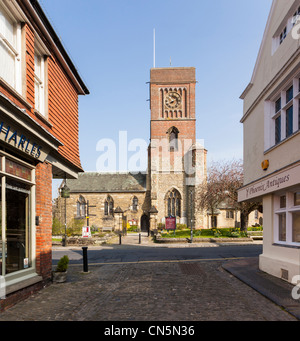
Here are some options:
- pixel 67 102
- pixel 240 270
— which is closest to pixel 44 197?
pixel 67 102

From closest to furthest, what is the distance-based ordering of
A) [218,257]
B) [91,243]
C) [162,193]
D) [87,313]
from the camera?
[87,313]
[218,257]
[91,243]
[162,193]

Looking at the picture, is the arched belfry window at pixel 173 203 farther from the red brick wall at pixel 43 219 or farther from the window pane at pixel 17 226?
the window pane at pixel 17 226

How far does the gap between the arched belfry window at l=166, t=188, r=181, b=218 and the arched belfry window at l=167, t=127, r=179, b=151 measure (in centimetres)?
649

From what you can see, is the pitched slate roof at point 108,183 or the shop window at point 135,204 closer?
the shop window at point 135,204

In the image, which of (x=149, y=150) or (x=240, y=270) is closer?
(x=240, y=270)

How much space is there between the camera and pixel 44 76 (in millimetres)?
8781

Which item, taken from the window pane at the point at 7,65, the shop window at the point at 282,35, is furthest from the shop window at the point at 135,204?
the window pane at the point at 7,65

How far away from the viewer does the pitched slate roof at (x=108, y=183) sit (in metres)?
47.5

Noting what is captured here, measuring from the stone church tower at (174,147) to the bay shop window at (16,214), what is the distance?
34.3 meters

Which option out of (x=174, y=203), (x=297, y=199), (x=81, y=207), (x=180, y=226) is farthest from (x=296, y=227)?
(x=81, y=207)

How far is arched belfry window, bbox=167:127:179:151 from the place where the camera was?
44578 millimetres

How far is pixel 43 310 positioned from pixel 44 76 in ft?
20.7

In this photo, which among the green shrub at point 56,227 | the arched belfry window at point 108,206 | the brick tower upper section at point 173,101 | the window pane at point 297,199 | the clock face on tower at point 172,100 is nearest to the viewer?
the window pane at point 297,199
